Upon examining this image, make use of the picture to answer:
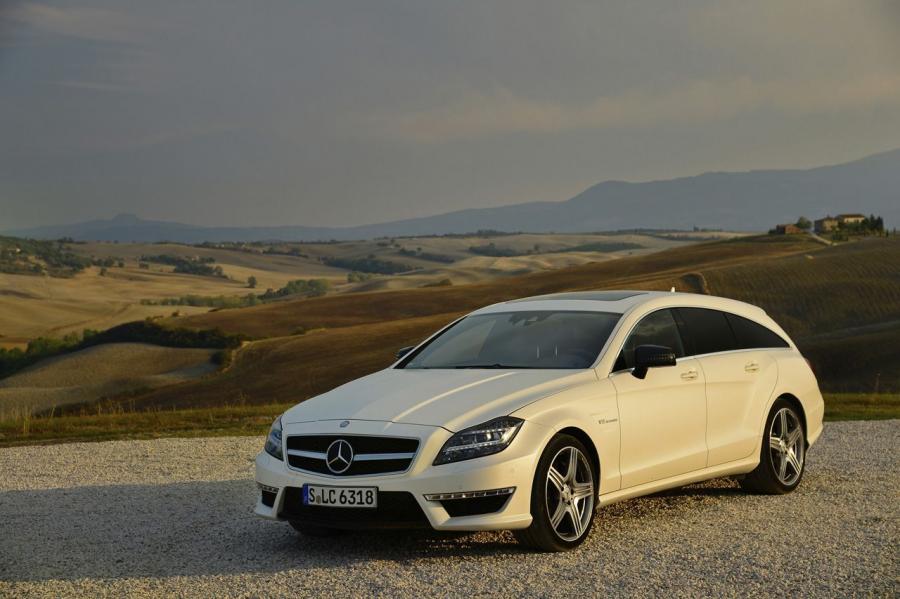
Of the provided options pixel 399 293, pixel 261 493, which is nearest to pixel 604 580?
pixel 261 493

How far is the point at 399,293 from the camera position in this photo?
4006 inches

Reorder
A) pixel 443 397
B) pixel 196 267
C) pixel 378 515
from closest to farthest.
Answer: pixel 378 515 < pixel 443 397 < pixel 196 267

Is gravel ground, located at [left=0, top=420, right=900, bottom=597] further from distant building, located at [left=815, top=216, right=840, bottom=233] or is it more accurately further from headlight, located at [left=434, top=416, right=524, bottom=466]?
distant building, located at [left=815, top=216, right=840, bottom=233]

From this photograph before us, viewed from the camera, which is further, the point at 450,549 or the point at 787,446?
the point at 787,446

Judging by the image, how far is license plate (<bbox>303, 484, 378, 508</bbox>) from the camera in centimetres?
710

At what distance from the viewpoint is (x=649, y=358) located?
8188 mm

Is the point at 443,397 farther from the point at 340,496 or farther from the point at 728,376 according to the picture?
the point at 728,376

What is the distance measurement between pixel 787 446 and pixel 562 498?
3.37 meters

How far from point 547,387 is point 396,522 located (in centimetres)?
141

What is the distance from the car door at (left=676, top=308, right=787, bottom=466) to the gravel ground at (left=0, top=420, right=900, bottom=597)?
571mm

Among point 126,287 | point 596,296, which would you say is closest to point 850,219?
point 126,287

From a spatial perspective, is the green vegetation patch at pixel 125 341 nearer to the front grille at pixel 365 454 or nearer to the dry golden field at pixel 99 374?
the dry golden field at pixel 99 374

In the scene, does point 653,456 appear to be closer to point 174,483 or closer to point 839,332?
point 174,483

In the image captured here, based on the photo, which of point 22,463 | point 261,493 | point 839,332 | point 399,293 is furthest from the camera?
point 399,293
